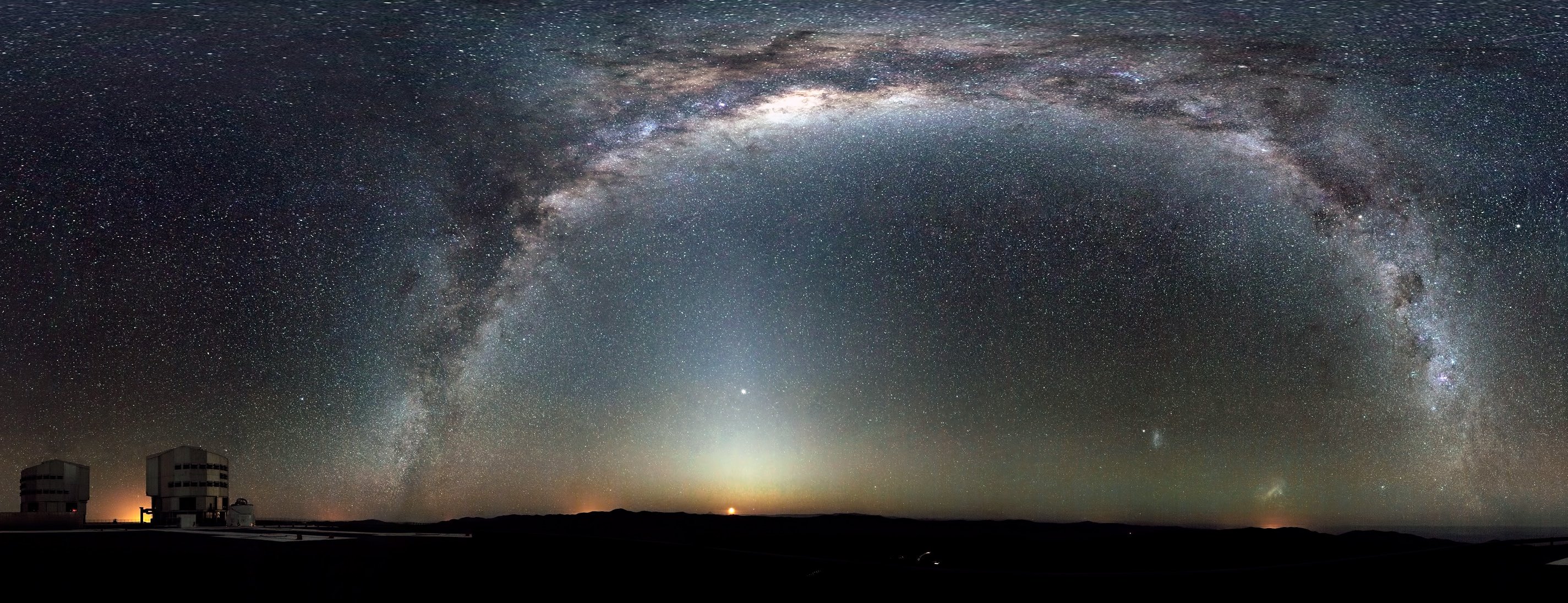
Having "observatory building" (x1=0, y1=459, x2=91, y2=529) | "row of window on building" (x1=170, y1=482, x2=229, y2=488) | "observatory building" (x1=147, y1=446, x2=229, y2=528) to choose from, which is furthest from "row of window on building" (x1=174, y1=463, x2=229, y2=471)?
"observatory building" (x1=0, y1=459, x2=91, y2=529)

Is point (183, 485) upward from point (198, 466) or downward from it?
downward

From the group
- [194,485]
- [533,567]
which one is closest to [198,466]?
[194,485]

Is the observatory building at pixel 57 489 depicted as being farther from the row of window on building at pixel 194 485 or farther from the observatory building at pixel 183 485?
the row of window on building at pixel 194 485

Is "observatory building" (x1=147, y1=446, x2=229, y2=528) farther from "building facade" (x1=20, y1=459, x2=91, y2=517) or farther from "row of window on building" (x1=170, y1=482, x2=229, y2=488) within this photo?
"building facade" (x1=20, y1=459, x2=91, y2=517)

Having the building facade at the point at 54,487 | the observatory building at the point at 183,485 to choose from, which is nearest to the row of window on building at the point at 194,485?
the observatory building at the point at 183,485

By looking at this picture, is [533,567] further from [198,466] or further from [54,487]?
[54,487]

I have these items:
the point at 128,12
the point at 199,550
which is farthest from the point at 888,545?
the point at 128,12
